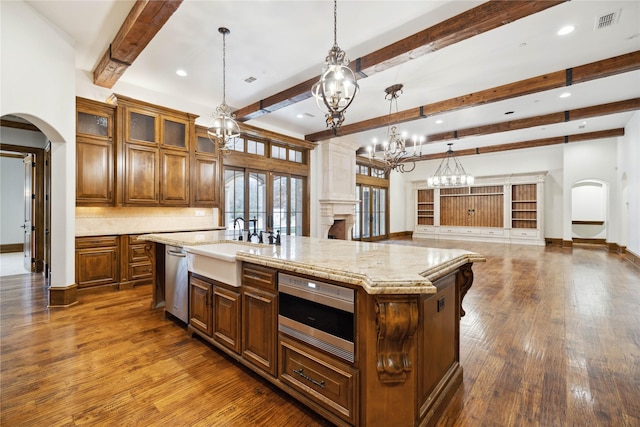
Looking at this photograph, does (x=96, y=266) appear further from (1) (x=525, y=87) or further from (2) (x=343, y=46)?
(1) (x=525, y=87)

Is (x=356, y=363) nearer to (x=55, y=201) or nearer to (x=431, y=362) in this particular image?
(x=431, y=362)

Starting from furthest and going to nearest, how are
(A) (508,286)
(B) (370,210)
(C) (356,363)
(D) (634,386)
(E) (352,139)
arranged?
(B) (370,210), (E) (352,139), (A) (508,286), (D) (634,386), (C) (356,363)

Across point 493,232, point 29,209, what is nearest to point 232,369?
point 29,209

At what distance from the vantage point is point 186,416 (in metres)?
1.74

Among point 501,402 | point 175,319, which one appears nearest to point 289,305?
point 501,402

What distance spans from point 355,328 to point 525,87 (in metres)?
5.19

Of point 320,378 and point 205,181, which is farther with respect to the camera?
point 205,181

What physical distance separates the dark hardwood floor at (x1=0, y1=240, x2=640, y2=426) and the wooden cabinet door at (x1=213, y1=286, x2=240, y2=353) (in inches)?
8.3

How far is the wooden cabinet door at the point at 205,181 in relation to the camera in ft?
16.7

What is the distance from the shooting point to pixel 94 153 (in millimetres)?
4035

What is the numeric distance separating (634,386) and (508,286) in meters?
2.71

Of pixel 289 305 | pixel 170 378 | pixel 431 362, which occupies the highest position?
pixel 289 305

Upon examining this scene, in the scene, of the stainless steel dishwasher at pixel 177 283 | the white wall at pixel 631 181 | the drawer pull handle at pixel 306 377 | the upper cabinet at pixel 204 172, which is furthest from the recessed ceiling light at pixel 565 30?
the upper cabinet at pixel 204 172

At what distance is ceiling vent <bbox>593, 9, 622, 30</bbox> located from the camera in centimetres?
296
